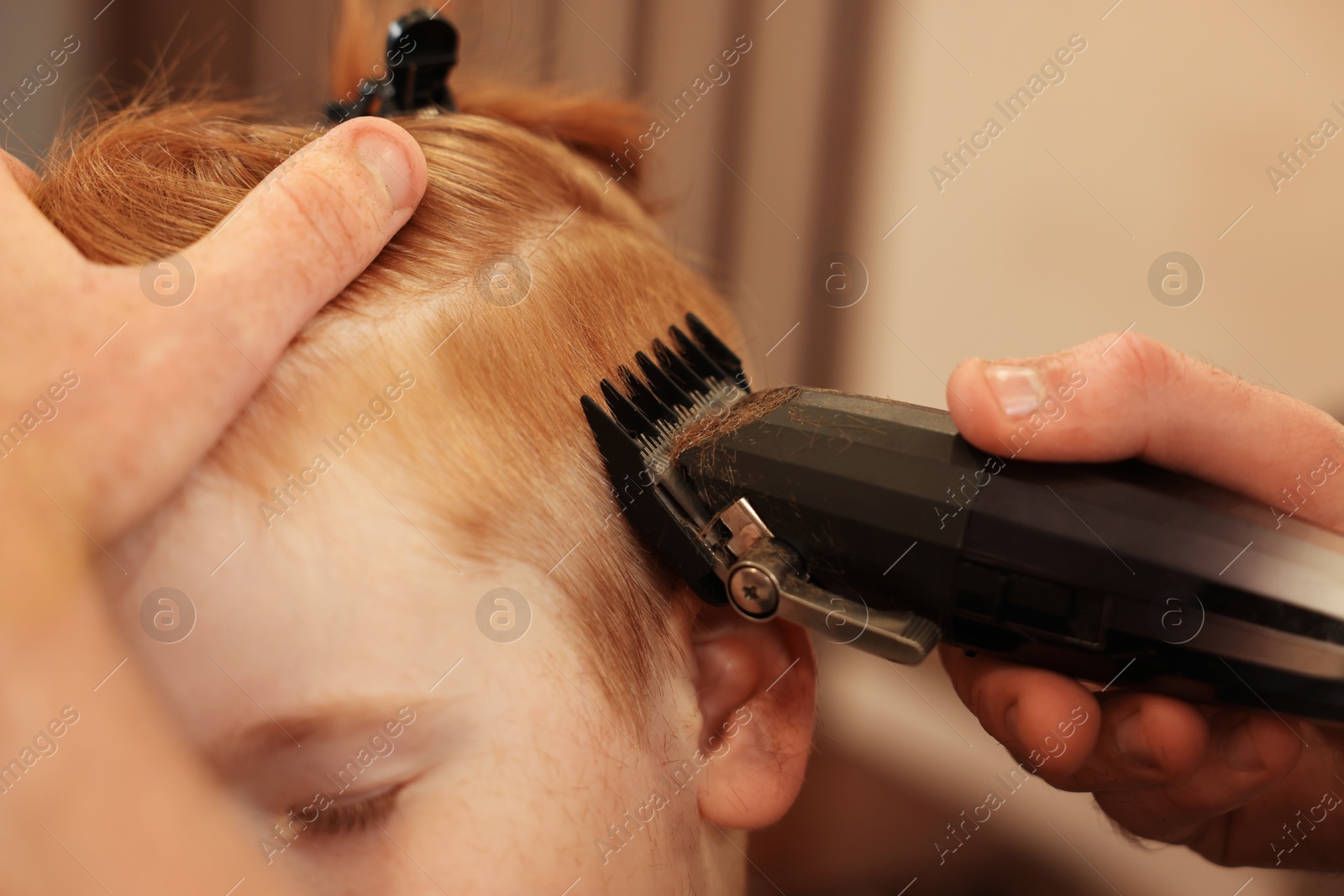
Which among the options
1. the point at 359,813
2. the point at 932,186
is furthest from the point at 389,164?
the point at 932,186

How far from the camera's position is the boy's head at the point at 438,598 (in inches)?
14.1

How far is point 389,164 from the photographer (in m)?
0.40

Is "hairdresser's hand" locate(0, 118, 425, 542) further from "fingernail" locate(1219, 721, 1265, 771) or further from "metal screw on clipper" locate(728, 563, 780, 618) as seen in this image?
"fingernail" locate(1219, 721, 1265, 771)

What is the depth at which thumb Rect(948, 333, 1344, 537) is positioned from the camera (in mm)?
335

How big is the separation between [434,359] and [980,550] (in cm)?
26

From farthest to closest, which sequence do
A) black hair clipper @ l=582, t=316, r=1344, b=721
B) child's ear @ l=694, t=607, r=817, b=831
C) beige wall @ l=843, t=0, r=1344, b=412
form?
beige wall @ l=843, t=0, r=1344, b=412
child's ear @ l=694, t=607, r=817, b=831
black hair clipper @ l=582, t=316, r=1344, b=721

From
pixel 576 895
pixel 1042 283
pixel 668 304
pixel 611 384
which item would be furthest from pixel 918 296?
pixel 576 895

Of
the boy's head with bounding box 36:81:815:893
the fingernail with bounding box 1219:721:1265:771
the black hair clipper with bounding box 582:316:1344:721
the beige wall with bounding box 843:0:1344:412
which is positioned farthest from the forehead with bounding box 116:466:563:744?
the beige wall with bounding box 843:0:1344:412

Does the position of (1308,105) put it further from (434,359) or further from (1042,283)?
(434,359)

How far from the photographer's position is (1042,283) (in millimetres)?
781

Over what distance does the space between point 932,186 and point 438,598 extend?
26.0 inches

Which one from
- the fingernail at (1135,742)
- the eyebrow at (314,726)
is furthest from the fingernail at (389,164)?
the fingernail at (1135,742)

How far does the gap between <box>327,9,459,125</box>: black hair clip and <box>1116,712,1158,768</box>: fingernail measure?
0.52 m

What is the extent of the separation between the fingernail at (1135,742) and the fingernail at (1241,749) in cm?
5
